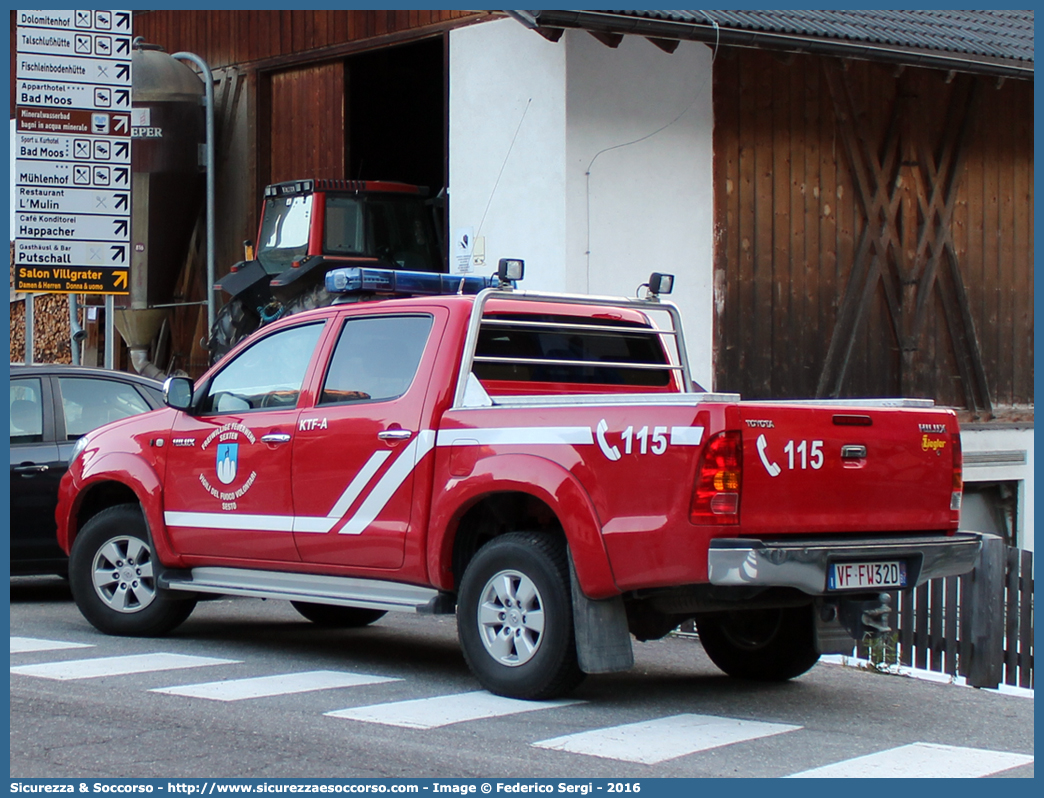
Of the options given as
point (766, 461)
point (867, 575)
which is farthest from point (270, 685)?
point (867, 575)

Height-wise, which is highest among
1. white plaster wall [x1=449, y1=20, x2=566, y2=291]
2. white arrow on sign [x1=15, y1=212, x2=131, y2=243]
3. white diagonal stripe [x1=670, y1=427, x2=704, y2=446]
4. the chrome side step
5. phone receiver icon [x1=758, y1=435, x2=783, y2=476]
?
white plaster wall [x1=449, y1=20, x2=566, y2=291]

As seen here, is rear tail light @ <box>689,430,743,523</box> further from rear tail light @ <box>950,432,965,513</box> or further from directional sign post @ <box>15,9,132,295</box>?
directional sign post @ <box>15,9,132,295</box>

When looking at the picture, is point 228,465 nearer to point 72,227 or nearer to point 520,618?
point 520,618

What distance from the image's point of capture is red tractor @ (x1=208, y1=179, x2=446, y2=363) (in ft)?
57.5

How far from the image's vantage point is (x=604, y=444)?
21.9 ft

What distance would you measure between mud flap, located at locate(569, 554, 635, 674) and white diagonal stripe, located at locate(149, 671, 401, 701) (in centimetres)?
137

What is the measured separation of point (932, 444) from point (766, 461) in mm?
1104

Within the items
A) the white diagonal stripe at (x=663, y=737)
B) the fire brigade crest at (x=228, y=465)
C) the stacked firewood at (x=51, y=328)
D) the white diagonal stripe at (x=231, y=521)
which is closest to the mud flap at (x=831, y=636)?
the white diagonal stripe at (x=663, y=737)

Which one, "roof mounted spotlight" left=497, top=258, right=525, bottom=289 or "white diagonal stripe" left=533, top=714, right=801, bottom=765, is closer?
"white diagonal stripe" left=533, top=714, right=801, bottom=765

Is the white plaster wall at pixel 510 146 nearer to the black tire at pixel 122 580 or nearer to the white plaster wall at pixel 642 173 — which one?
the white plaster wall at pixel 642 173

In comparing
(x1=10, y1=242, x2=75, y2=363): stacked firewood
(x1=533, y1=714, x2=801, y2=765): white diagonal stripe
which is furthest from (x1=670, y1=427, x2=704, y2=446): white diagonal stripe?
(x1=10, y1=242, x2=75, y2=363): stacked firewood

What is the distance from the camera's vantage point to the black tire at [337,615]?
9867 millimetres

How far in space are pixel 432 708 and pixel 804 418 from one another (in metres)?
2.14

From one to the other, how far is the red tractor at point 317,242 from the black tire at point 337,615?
770 cm
